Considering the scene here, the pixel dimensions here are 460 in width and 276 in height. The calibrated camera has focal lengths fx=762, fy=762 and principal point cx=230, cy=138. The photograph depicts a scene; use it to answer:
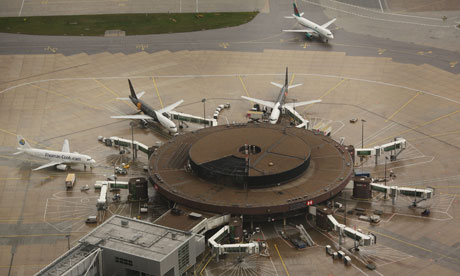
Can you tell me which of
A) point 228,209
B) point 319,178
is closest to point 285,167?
point 319,178

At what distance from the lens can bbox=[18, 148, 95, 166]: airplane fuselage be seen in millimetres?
185250

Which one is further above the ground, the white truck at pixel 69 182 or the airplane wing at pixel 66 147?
the airplane wing at pixel 66 147

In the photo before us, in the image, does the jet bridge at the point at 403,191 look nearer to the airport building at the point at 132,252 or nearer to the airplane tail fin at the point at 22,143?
the airport building at the point at 132,252

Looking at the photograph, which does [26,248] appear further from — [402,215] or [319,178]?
[402,215]

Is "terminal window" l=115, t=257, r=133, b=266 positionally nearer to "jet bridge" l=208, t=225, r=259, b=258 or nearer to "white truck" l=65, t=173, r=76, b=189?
"jet bridge" l=208, t=225, r=259, b=258

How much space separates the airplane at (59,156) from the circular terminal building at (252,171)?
59.3ft

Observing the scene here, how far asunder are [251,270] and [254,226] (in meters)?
16.6

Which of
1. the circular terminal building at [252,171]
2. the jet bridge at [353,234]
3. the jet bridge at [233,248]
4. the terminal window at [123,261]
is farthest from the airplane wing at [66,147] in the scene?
the jet bridge at [353,234]

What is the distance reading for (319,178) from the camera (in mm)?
166875

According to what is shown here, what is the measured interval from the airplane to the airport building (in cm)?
4591

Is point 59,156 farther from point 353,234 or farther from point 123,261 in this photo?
point 353,234

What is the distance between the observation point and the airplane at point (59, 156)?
608 feet

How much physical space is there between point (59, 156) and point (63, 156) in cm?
106

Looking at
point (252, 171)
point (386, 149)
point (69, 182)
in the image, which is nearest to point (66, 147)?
point (69, 182)
